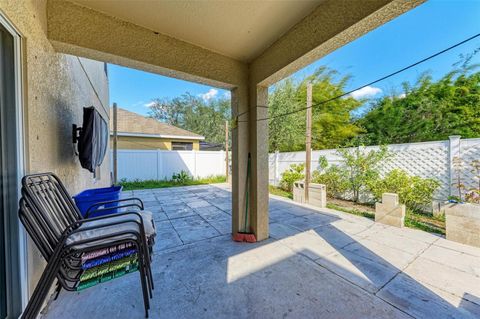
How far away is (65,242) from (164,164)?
8.47m

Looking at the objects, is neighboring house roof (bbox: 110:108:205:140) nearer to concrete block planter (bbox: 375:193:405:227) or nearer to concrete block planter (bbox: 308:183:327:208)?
concrete block planter (bbox: 308:183:327:208)

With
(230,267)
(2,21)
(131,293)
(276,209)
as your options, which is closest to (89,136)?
(2,21)

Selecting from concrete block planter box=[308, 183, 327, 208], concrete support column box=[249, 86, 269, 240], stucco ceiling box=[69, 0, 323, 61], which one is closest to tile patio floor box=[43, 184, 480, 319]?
concrete support column box=[249, 86, 269, 240]

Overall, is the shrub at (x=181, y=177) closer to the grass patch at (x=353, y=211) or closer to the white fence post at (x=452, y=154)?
the grass patch at (x=353, y=211)

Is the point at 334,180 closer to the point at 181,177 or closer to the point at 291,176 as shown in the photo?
the point at 291,176

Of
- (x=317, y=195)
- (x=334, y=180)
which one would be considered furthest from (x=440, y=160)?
(x=317, y=195)

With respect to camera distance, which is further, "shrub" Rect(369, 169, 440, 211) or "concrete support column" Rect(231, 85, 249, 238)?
"shrub" Rect(369, 169, 440, 211)

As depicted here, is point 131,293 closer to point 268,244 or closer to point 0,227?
point 0,227

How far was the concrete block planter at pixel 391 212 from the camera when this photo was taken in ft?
11.4

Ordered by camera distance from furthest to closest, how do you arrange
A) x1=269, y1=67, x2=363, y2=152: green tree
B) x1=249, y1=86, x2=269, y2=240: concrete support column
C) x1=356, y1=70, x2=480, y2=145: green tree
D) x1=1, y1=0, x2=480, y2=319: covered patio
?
x1=269, y1=67, x2=363, y2=152: green tree, x1=356, y1=70, x2=480, y2=145: green tree, x1=249, y1=86, x2=269, y2=240: concrete support column, x1=1, y1=0, x2=480, y2=319: covered patio

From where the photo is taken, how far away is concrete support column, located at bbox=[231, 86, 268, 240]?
2.88m

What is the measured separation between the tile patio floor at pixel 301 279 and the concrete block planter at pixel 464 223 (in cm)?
19

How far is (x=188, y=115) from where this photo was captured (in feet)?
59.6

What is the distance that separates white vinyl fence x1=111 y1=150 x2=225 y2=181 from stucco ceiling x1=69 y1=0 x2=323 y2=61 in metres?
7.66
